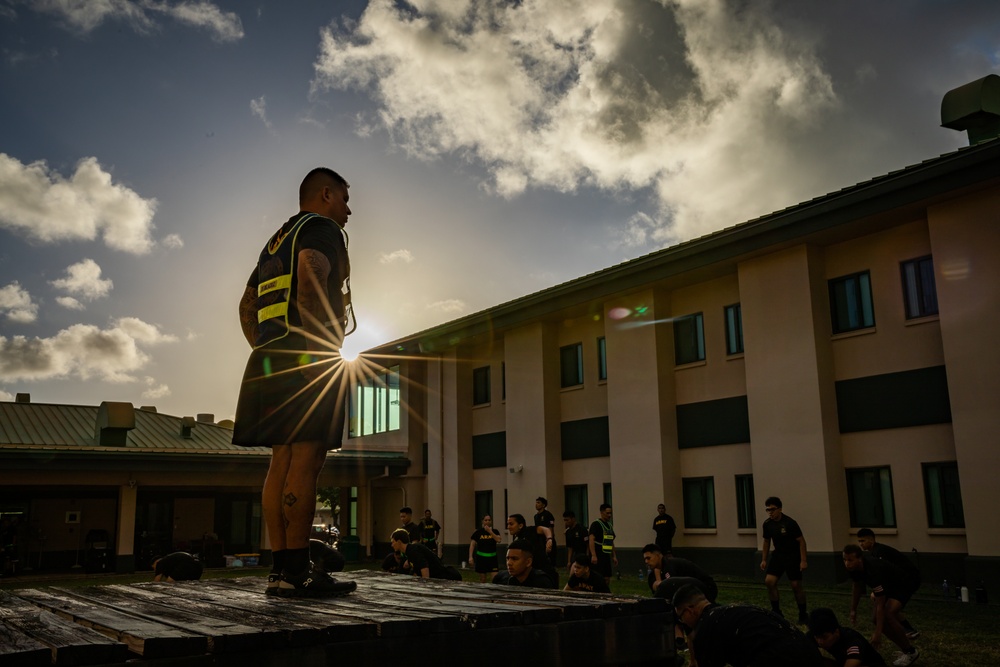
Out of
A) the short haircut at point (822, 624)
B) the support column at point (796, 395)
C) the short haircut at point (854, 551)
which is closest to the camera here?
the short haircut at point (822, 624)

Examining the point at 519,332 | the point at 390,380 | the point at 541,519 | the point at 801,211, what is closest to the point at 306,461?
the point at 541,519

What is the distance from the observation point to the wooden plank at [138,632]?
2.78 metres

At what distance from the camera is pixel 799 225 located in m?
21.1

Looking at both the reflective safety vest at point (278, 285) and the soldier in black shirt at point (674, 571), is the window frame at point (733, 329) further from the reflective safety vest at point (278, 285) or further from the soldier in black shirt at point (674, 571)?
the reflective safety vest at point (278, 285)

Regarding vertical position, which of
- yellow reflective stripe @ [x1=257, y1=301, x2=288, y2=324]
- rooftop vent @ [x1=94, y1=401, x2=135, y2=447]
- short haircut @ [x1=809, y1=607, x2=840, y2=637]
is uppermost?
rooftop vent @ [x1=94, y1=401, x2=135, y2=447]

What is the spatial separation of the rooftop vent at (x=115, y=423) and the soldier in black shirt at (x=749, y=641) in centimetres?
3369

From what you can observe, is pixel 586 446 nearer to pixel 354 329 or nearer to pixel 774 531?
pixel 774 531

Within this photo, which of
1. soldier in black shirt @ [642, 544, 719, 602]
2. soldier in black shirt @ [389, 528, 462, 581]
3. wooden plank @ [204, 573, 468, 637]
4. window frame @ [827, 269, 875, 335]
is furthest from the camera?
window frame @ [827, 269, 875, 335]

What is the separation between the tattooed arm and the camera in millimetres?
5269

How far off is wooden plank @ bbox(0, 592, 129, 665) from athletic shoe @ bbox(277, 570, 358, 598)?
1.16 meters

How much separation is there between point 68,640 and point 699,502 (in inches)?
921

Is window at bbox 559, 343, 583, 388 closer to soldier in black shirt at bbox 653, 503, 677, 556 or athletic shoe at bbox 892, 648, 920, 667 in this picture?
soldier in black shirt at bbox 653, 503, 677, 556

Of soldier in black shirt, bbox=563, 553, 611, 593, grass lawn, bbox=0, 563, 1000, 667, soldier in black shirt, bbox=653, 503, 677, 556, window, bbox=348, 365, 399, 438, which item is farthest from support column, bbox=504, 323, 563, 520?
soldier in black shirt, bbox=563, 553, 611, 593

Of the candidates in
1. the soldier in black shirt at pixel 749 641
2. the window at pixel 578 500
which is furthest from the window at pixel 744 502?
the soldier in black shirt at pixel 749 641
